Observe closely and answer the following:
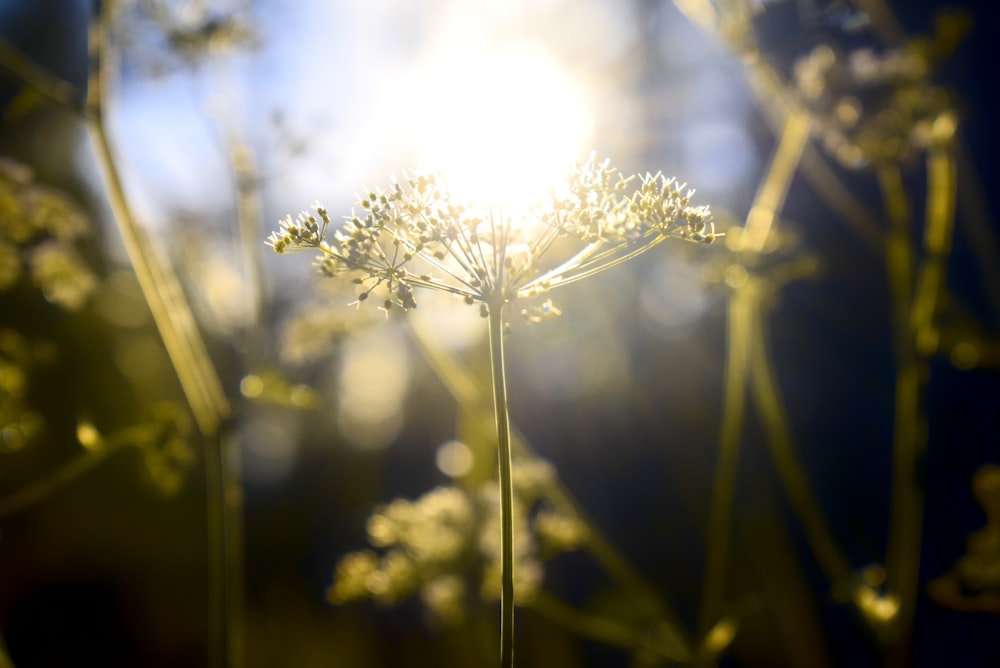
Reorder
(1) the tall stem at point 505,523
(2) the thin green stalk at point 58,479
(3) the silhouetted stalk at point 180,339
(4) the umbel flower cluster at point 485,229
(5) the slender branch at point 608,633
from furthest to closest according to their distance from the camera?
(5) the slender branch at point 608,633 < (3) the silhouetted stalk at point 180,339 < (2) the thin green stalk at point 58,479 < (4) the umbel flower cluster at point 485,229 < (1) the tall stem at point 505,523

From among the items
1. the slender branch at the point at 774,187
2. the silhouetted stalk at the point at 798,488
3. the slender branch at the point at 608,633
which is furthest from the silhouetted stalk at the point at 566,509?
the slender branch at the point at 774,187

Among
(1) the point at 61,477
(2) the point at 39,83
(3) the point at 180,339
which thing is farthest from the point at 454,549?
(2) the point at 39,83

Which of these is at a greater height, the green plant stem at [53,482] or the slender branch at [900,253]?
the slender branch at [900,253]

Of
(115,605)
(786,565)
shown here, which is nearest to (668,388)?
(786,565)

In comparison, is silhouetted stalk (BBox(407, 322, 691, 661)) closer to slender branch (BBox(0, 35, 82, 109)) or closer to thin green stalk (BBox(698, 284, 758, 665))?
thin green stalk (BBox(698, 284, 758, 665))

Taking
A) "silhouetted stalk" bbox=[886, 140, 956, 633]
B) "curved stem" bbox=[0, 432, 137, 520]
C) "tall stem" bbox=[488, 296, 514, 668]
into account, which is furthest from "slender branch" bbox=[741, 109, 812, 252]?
"curved stem" bbox=[0, 432, 137, 520]

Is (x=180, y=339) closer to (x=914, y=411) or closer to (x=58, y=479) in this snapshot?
(x=58, y=479)

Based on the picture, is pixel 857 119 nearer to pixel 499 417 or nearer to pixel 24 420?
pixel 499 417

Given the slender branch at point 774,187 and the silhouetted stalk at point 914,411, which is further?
the slender branch at point 774,187

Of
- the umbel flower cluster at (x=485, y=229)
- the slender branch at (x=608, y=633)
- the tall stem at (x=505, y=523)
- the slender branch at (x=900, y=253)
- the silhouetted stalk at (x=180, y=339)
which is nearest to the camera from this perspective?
the tall stem at (x=505, y=523)

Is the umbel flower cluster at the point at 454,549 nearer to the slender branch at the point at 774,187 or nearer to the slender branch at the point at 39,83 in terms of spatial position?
the slender branch at the point at 774,187
